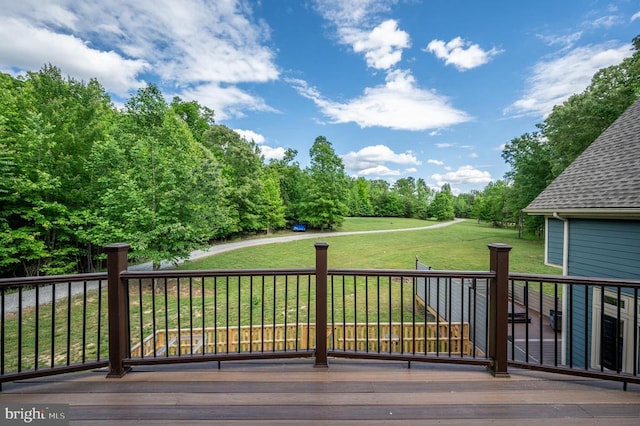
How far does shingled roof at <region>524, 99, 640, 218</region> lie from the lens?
4098 millimetres

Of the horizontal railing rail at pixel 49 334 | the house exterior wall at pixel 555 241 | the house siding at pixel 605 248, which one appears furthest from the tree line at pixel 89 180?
the house siding at pixel 605 248

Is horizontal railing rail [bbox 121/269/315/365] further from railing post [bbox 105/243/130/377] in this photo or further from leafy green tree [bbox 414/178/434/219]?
leafy green tree [bbox 414/178/434/219]

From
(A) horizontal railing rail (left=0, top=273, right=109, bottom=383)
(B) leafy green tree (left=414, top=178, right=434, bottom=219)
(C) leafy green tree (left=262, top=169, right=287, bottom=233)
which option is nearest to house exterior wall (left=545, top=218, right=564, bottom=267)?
(A) horizontal railing rail (left=0, top=273, right=109, bottom=383)

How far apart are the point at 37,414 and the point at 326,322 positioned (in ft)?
7.01

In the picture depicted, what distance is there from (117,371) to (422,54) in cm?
1364

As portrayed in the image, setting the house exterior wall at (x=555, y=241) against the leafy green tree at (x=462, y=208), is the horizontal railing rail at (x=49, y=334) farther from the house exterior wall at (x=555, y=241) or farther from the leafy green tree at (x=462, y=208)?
the leafy green tree at (x=462, y=208)

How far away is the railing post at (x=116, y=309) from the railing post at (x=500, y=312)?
3281 mm

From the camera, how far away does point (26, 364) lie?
5.26 m

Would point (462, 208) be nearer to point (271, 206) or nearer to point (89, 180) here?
point (271, 206)

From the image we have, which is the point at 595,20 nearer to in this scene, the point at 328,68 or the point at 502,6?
the point at 502,6

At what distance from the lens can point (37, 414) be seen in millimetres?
1823

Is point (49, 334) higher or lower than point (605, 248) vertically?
lower


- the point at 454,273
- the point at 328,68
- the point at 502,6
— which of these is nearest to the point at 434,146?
the point at 328,68

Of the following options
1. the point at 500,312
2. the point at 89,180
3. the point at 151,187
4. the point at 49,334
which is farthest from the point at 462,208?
the point at 49,334
